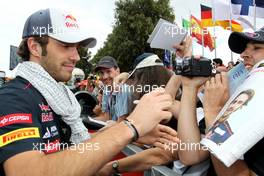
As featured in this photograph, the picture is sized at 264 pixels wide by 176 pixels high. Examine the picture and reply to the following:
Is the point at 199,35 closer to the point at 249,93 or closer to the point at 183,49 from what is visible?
the point at 183,49

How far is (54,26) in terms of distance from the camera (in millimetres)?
2062

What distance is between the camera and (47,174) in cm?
151

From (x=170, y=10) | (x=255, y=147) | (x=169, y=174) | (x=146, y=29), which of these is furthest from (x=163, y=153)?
(x=170, y=10)

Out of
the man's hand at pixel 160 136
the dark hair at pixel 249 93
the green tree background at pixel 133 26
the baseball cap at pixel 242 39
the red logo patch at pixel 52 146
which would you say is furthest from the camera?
the green tree background at pixel 133 26

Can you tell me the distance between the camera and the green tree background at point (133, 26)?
4062 centimetres

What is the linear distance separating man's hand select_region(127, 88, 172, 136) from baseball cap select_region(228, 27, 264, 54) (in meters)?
0.67

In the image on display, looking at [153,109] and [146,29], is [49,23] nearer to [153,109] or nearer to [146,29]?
[153,109]

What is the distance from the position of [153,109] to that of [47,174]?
522mm

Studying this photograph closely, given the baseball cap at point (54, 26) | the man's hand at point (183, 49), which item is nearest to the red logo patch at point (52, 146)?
the baseball cap at point (54, 26)

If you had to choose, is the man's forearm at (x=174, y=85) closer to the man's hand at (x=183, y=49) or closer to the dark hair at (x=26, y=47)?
the man's hand at (x=183, y=49)

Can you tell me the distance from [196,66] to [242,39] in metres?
0.32

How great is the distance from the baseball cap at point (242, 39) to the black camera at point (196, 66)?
0.23 m

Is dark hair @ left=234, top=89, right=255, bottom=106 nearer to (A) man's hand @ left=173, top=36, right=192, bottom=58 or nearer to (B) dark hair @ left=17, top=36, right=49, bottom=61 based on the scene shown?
(B) dark hair @ left=17, top=36, right=49, bottom=61

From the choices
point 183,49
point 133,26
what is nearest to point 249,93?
point 183,49
